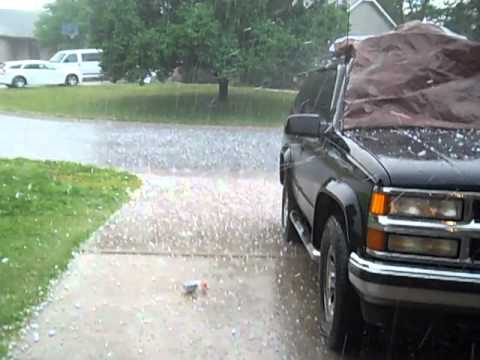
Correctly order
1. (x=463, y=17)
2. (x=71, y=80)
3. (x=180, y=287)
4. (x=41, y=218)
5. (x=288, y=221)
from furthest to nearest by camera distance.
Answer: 1. (x=71, y=80)
2. (x=463, y=17)
3. (x=41, y=218)
4. (x=288, y=221)
5. (x=180, y=287)

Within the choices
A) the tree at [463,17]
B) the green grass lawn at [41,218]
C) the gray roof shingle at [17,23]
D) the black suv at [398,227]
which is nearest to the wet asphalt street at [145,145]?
the green grass lawn at [41,218]

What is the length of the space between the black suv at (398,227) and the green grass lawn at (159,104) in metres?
18.2

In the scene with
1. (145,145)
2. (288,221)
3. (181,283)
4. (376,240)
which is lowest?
(145,145)

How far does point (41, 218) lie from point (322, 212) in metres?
3.64

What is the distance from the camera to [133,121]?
2192 cm

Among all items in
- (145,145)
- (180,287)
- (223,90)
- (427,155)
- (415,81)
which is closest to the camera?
(427,155)

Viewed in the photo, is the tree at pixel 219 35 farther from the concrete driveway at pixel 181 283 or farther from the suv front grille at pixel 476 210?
the suv front grille at pixel 476 210

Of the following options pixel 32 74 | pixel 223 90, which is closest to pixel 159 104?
pixel 223 90

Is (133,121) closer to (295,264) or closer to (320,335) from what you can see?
(295,264)

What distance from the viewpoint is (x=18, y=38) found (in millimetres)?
52000

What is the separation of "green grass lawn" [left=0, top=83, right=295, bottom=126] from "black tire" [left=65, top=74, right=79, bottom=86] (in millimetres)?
3108

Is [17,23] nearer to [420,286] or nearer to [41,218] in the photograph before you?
[41,218]

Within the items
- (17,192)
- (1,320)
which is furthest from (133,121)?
(1,320)

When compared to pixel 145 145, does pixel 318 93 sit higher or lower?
higher
